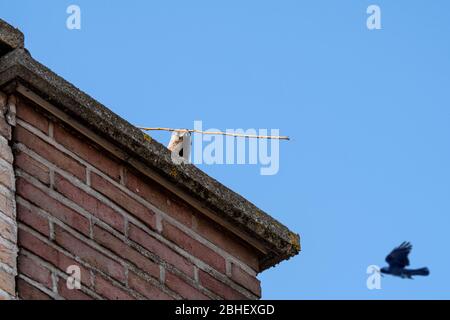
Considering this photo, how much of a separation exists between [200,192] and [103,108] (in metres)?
0.44

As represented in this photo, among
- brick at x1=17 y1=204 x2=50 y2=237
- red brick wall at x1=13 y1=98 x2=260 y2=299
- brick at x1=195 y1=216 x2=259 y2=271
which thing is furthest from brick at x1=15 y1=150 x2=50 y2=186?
brick at x1=195 y1=216 x2=259 y2=271

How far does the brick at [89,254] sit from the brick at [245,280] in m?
0.51

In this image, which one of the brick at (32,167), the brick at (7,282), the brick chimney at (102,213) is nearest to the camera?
the brick at (7,282)

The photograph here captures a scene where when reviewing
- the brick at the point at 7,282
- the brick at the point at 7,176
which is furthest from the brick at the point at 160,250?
the brick at the point at 7,282

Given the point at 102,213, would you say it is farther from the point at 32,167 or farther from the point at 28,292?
the point at 28,292

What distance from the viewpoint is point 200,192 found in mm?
6227

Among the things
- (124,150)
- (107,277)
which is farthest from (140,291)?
(124,150)

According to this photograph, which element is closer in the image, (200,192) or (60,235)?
(60,235)

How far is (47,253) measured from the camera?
568cm

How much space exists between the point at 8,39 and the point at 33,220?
2.21 ft

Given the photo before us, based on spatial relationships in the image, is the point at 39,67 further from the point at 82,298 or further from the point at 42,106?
the point at 82,298

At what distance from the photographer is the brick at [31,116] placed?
235 inches

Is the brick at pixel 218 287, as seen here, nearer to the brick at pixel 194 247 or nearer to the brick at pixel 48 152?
the brick at pixel 194 247
